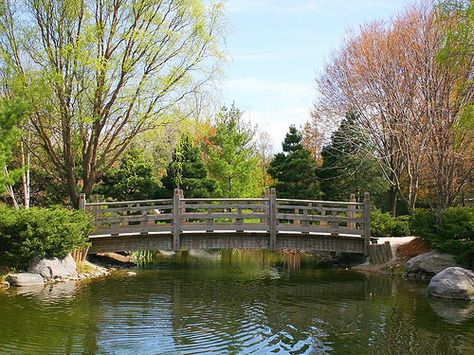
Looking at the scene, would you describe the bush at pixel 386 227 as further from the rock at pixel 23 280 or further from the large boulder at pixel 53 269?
the rock at pixel 23 280

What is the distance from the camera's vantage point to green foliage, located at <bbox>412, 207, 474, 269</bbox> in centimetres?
1324

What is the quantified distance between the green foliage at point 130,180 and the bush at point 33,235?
979 cm

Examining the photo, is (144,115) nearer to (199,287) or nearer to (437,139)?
(199,287)

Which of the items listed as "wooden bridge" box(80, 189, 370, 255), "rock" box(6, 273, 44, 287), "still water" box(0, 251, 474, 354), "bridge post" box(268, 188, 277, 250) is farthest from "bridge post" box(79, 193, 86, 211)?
"bridge post" box(268, 188, 277, 250)

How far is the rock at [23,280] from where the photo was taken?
1286cm

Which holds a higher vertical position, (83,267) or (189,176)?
(189,176)

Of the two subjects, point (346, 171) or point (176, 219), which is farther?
point (346, 171)

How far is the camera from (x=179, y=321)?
31.4ft

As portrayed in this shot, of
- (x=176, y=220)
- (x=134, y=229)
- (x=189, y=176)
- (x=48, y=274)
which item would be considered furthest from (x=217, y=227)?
(x=189, y=176)

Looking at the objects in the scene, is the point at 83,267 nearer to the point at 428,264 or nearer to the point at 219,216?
the point at 219,216

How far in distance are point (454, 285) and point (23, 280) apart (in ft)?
32.7

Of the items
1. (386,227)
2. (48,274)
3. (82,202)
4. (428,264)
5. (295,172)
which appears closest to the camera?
(48,274)

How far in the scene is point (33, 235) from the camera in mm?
13266

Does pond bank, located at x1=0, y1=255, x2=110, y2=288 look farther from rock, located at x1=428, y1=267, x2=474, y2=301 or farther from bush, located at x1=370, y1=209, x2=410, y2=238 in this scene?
bush, located at x1=370, y1=209, x2=410, y2=238
